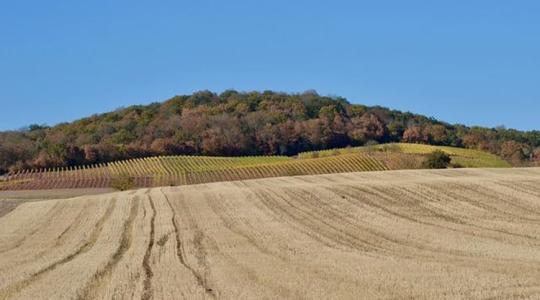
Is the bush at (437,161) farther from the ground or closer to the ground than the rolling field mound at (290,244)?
farther from the ground

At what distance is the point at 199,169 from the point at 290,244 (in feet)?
245

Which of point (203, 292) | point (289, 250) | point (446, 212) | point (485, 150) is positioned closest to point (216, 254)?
point (289, 250)

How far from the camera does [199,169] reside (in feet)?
319

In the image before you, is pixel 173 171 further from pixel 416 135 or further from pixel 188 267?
pixel 188 267

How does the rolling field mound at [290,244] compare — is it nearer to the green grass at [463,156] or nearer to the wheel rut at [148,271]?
the wheel rut at [148,271]

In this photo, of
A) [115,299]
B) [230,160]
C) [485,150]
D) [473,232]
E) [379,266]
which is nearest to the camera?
[115,299]

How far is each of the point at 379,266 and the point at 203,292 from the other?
4.77 m

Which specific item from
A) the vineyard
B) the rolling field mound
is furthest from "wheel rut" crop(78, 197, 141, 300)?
the vineyard

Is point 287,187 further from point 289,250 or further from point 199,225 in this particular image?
point 289,250

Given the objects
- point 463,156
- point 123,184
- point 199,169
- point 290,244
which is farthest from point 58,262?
point 463,156

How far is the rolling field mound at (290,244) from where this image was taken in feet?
49.6

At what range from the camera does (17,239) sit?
29156 mm

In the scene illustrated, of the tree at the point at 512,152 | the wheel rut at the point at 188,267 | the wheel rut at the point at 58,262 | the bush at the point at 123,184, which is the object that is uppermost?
the tree at the point at 512,152

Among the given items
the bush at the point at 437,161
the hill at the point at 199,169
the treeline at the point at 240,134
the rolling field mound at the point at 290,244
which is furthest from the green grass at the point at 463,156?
the rolling field mound at the point at 290,244
